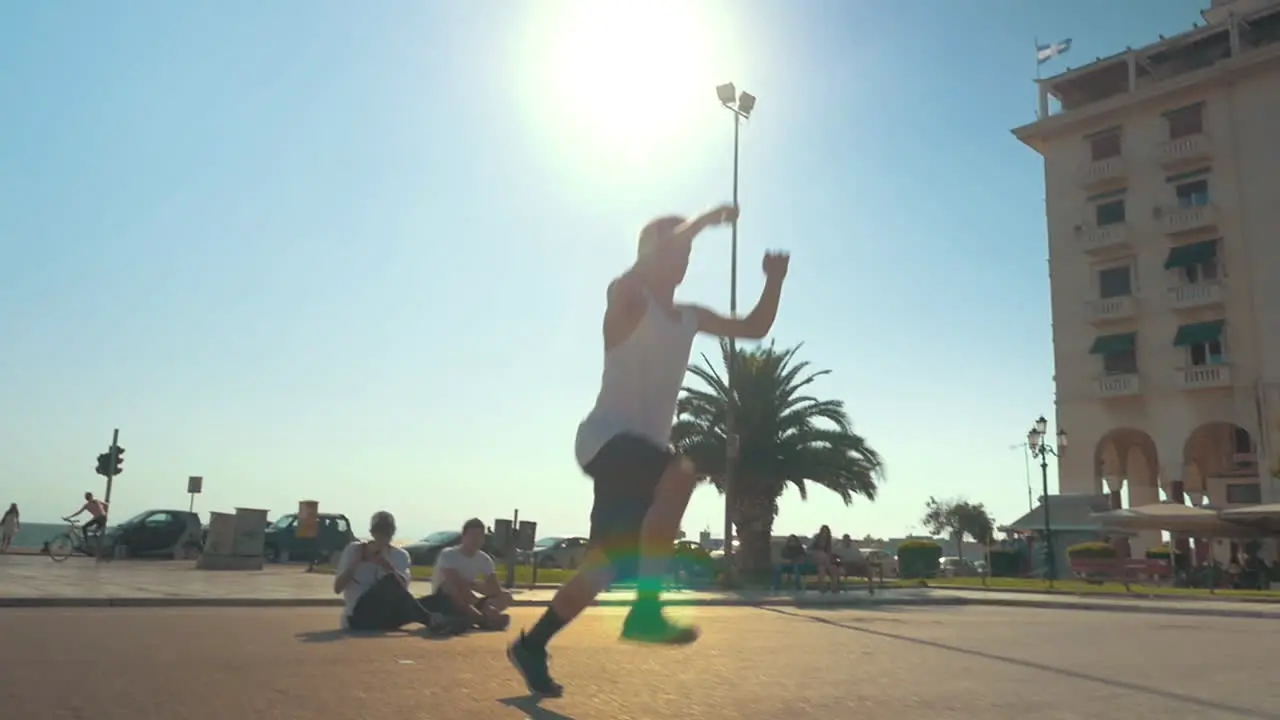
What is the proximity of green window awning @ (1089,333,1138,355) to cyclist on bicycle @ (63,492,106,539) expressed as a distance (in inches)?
1457

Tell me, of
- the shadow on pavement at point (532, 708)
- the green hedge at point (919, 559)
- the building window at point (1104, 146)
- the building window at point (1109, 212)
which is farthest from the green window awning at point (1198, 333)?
the shadow on pavement at point (532, 708)

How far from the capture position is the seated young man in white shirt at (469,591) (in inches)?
305

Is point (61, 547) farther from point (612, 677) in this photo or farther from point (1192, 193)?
point (1192, 193)

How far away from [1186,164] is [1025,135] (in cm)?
752

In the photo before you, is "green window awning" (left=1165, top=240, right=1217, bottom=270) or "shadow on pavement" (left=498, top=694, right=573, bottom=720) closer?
"shadow on pavement" (left=498, top=694, right=573, bottom=720)

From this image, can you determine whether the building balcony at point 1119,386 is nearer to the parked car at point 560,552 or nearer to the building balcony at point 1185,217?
the building balcony at point 1185,217

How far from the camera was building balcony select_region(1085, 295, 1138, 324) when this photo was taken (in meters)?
42.0

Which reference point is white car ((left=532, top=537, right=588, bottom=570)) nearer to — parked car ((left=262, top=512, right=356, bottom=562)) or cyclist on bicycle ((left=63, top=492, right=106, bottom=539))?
parked car ((left=262, top=512, right=356, bottom=562))

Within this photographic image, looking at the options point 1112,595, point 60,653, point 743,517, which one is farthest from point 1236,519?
point 60,653

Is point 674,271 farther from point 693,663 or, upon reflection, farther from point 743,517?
point 743,517

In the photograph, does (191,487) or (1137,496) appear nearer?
(191,487)

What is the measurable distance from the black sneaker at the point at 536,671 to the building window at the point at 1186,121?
4541 centimetres

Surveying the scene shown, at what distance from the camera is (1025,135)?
47094mm

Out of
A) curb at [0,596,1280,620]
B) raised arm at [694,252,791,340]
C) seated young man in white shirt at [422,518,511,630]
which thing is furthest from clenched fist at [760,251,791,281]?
curb at [0,596,1280,620]
